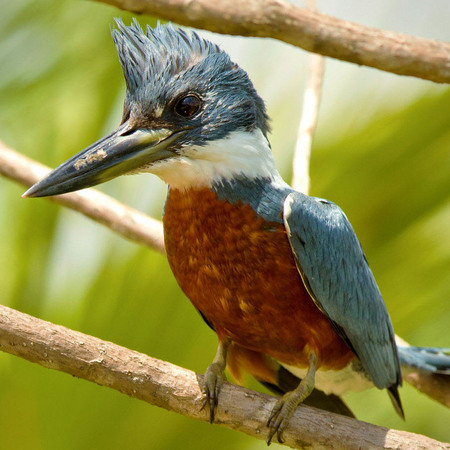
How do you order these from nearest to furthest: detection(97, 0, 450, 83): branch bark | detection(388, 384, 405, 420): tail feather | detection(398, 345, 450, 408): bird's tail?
1. detection(97, 0, 450, 83): branch bark
2. detection(388, 384, 405, 420): tail feather
3. detection(398, 345, 450, 408): bird's tail

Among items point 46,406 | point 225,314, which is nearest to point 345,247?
point 225,314

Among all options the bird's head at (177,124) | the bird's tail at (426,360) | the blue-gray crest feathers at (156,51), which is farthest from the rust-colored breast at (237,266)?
the bird's tail at (426,360)

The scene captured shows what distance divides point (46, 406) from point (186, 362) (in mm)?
643

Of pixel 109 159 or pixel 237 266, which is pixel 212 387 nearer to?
pixel 237 266

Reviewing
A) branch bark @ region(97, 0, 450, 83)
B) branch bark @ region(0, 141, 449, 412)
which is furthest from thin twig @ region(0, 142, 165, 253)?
branch bark @ region(97, 0, 450, 83)

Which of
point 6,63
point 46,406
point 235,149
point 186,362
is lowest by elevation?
point 46,406

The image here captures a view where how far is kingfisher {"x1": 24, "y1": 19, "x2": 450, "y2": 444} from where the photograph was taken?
2430 mm

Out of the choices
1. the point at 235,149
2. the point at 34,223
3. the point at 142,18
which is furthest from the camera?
the point at 142,18

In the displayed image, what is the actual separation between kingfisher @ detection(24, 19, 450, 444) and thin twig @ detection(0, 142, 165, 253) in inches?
23.1

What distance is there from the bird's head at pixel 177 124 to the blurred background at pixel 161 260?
2.69 feet

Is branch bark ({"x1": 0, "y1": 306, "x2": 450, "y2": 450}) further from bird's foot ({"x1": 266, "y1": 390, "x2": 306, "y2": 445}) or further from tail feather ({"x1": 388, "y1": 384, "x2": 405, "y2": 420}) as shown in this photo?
tail feather ({"x1": 388, "y1": 384, "x2": 405, "y2": 420})

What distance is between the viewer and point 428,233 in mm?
3238

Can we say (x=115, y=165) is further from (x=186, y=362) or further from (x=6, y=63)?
(x=6, y=63)

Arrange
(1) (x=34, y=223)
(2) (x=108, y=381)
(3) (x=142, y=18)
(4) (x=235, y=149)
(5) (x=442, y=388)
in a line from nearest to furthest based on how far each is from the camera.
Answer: (2) (x=108, y=381) < (4) (x=235, y=149) < (5) (x=442, y=388) < (1) (x=34, y=223) < (3) (x=142, y=18)
